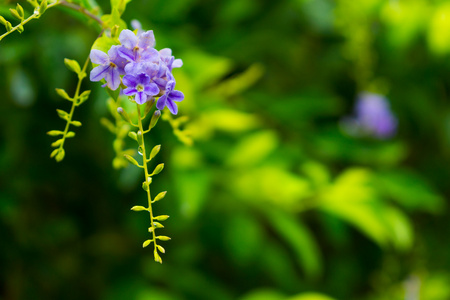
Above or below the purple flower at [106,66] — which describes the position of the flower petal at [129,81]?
below

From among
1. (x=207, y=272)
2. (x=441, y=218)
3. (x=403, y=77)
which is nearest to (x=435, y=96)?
(x=403, y=77)

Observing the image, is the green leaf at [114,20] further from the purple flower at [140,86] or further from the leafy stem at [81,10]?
the purple flower at [140,86]

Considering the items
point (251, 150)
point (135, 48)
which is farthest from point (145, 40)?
point (251, 150)

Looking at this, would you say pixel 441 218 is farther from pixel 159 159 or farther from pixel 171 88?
pixel 171 88

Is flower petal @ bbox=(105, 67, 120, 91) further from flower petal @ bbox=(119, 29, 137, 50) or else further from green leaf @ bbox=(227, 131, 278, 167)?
green leaf @ bbox=(227, 131, 278, 167)

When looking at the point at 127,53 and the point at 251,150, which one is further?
the point at 251,150

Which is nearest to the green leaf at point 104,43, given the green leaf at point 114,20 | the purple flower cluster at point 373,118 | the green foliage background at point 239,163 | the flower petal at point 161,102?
the green leaf at point 114,20

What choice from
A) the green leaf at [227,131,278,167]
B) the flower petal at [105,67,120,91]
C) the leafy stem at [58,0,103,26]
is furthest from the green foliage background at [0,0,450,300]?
the flower petal at [105,67,120,91]

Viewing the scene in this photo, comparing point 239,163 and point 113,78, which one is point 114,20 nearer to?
point 113,78
